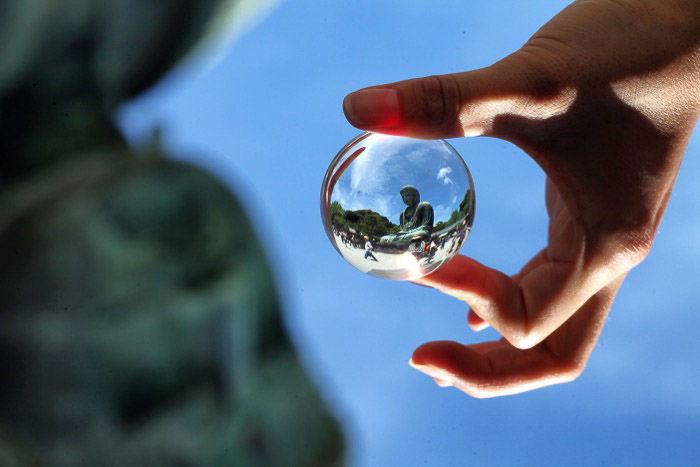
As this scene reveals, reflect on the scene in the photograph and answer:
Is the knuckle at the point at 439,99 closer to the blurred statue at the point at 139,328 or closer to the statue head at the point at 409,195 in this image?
the statue head at the point at 409,195

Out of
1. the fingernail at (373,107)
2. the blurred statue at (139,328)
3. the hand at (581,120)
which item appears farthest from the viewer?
the hand at (581,120)

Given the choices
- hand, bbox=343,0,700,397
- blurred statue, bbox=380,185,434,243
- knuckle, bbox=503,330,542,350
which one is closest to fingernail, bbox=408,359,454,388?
hand, bbox=343,0,700,397

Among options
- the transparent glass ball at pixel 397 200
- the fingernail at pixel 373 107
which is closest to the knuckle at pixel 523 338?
the transparent glass ball at pixel 397 200

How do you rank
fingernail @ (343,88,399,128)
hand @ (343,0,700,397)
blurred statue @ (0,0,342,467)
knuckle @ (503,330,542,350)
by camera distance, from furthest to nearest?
knuckle @ (503,330,542,350), hand @ (343,0,700,397), fingernail @ (343,88,399,128), blurred statue @ (0,0,342,467)

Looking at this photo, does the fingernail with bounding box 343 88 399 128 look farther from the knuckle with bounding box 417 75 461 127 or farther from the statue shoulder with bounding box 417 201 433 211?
the statue shoulder with bounding box 417 201 433 211

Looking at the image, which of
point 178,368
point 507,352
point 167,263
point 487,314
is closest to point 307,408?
point 178,368

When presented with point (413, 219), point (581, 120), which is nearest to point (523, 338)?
point (581, 120)
